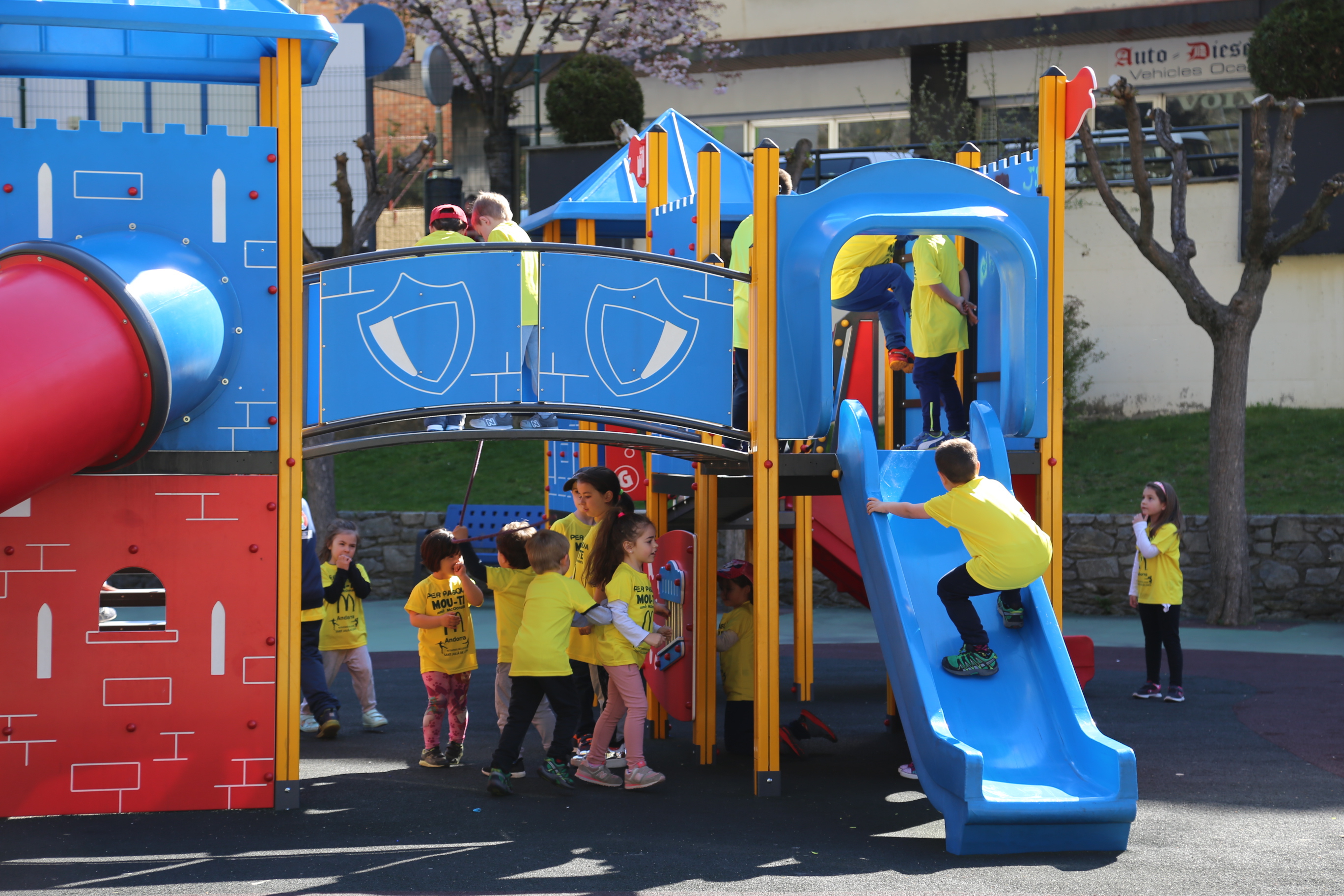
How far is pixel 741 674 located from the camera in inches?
312

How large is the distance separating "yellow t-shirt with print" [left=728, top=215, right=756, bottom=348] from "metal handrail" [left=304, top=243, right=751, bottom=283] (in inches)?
15.1

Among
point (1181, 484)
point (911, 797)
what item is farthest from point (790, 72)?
point (911, 797)

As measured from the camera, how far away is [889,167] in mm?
7250

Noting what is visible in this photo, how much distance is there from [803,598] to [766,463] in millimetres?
3676

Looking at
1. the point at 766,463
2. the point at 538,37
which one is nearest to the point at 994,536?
the point at 766,463

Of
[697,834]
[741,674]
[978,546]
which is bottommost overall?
[697,834]

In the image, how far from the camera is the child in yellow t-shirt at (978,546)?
6.47 metres

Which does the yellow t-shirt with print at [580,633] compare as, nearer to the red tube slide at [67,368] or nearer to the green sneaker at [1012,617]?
the green sneaker at [1012,617]

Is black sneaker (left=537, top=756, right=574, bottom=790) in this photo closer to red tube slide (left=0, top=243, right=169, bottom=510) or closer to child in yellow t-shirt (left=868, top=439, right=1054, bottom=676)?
child in yellow t-shirt (left=868, top=439, right=1054, bottom=676)

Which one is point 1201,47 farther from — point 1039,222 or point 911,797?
point 911,797

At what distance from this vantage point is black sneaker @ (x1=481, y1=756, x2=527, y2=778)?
720 centimetres

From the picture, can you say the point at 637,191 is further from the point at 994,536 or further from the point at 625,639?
the point at 994,536

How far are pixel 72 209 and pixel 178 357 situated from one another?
1069mm

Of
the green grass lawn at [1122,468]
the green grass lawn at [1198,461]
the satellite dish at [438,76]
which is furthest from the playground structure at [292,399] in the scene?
the satellite dish at [438,76]
